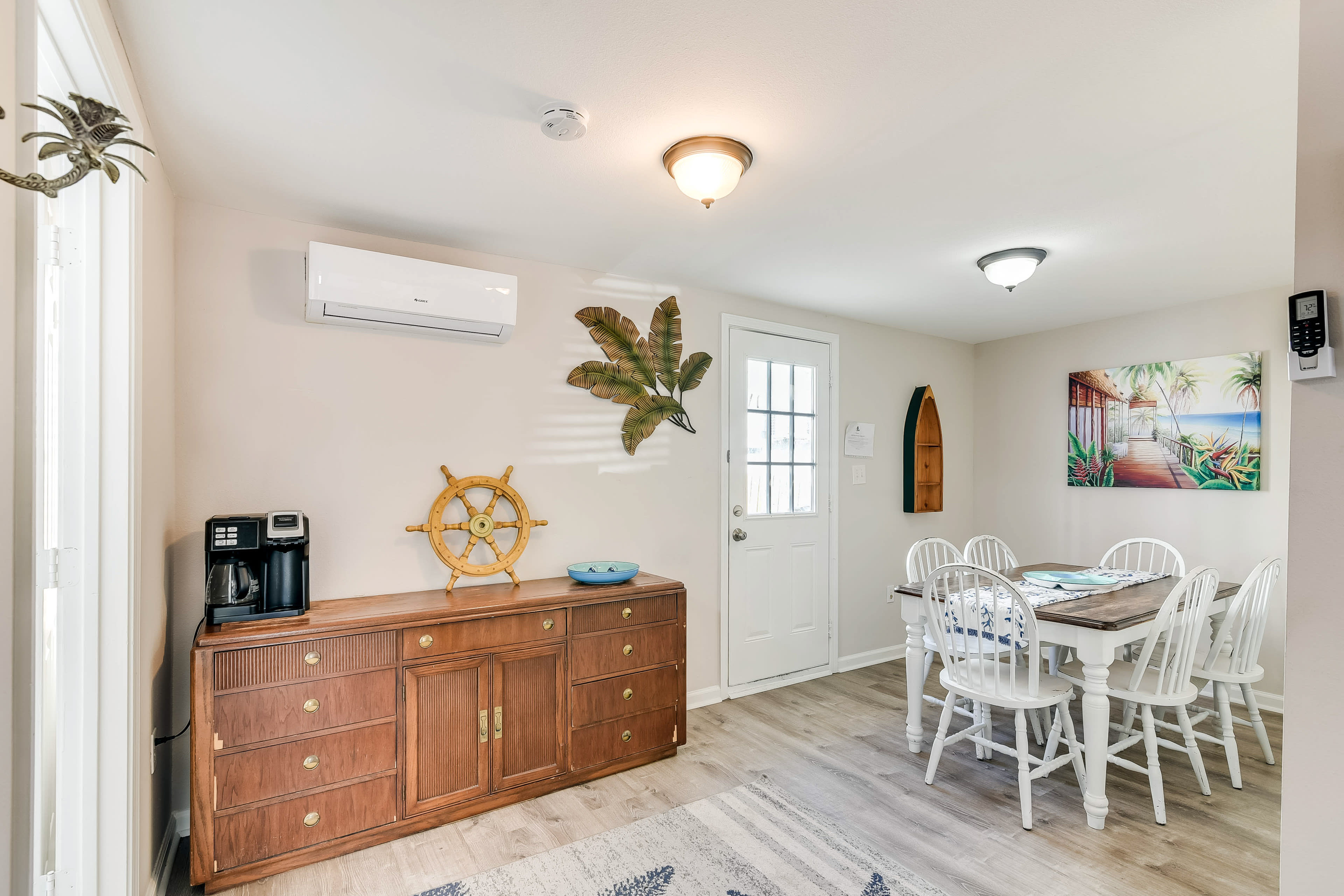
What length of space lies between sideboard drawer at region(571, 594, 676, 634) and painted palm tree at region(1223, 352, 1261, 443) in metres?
3.44

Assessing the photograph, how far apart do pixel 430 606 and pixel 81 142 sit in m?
2.10

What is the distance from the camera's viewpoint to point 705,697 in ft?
12.8

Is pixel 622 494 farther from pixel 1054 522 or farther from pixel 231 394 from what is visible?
pixel 1054 522

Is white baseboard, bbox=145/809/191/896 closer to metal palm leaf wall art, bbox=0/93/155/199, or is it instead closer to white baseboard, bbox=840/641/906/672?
metal palm leaf wall art, bbox=0/93/155/199

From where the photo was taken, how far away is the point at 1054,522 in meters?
4.84

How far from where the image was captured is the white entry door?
13.3 ft

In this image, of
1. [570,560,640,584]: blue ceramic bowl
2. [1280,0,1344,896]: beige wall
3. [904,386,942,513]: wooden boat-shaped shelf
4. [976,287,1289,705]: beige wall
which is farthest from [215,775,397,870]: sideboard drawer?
[976,287,1289,705]: beige wall

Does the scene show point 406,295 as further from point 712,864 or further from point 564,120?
point 712,864

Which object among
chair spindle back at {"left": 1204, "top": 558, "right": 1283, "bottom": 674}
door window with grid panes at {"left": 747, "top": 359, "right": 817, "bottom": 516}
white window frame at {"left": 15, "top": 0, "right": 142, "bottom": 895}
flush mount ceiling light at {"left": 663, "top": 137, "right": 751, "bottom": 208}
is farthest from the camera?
door window with grid panes at {"left": 747, "top": 359, "right": 817, "bottom": 516}

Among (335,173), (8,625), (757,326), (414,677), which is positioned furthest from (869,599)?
(8,625)

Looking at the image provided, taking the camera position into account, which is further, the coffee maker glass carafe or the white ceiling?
the coffee maker glass carafe

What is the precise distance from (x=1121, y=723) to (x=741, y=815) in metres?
2.22

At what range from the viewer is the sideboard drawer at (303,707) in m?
2.21

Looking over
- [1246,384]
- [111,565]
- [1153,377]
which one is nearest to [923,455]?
[1153,377]
